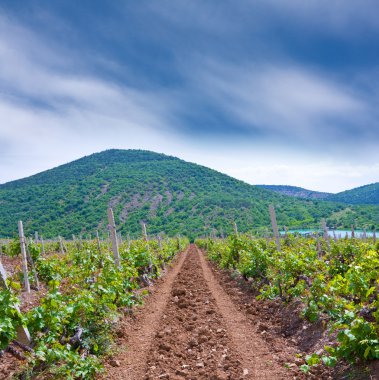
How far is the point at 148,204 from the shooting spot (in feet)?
260

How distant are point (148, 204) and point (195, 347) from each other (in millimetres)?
74511

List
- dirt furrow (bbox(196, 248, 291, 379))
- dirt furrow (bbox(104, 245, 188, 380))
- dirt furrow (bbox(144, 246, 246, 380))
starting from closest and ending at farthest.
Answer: dirt furrow (bbox(196, 248, 291, 379)) < dirt furrow (bbox(144, 246, 246, 380)) < dirt furrow (bbox(104, 245, 188, 380))

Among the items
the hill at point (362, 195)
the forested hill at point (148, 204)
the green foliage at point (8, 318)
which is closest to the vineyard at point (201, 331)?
the green foliage at point (8, 318)

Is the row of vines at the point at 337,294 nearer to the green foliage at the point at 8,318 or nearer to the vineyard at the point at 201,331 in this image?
the vineyard at the point at 201,331

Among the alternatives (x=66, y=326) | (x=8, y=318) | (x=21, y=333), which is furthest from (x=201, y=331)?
(x=8, y=318)

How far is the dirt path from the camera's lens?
170 inches

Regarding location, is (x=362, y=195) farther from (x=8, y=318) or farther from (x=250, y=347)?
(x=8, y=318)

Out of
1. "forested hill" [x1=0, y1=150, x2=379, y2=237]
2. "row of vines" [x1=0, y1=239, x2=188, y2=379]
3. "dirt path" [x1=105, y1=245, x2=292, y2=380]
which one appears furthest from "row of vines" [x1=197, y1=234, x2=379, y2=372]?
"forested hill" [x1=0, y1=150, x2=379, y2=237]

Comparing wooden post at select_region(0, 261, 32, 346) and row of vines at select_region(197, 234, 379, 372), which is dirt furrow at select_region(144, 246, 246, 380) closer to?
row of vines at select_region(197, 234, 379, 372)

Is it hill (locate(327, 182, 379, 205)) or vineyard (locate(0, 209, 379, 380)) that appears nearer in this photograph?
vineyard (locate(0, 209, 379, 380))

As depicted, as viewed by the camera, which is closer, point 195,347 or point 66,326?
point 66,326

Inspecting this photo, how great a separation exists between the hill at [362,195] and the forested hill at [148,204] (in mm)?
34208

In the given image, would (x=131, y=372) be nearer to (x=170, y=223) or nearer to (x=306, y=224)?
(x=306, y=224)

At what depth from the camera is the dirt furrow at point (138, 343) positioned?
4540mm
